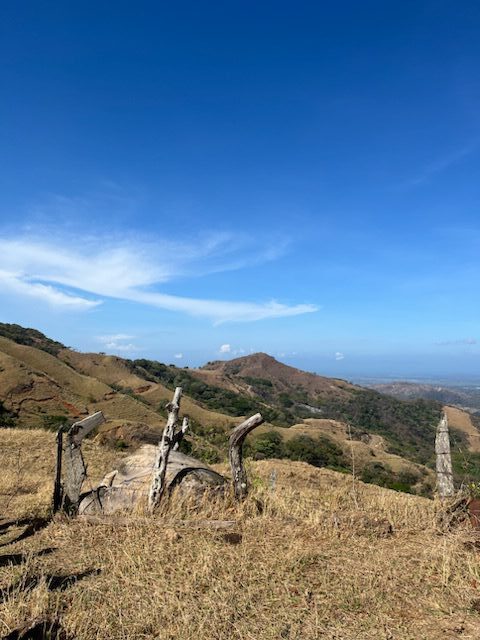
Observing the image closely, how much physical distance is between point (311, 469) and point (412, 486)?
13465 mm

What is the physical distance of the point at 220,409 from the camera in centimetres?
5541

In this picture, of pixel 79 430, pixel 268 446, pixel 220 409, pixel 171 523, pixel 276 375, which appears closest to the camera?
pixel 171 523

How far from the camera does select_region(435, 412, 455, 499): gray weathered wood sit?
24.5ft

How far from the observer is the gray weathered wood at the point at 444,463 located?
24.5 feet

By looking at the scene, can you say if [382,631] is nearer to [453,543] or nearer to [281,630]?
[281,630]

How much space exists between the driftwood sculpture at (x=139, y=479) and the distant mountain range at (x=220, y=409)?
222 centimetres

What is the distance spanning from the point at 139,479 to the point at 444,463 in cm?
553

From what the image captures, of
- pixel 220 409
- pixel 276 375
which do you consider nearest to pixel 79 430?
pixel 220 409

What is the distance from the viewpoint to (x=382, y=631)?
430cm

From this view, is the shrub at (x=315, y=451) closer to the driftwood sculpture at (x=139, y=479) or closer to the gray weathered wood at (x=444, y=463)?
the driftwood sculpture at (x=139, y=479)

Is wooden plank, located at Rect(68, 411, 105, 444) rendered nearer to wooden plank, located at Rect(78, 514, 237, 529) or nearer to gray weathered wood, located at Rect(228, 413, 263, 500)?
wooden plank, located at Rect(78, 514, 237, 529)

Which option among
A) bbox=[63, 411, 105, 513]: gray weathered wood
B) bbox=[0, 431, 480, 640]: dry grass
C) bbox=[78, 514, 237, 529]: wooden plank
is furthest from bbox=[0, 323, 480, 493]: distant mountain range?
bbox=[63, 411, 105, 513]: gray weathered wood

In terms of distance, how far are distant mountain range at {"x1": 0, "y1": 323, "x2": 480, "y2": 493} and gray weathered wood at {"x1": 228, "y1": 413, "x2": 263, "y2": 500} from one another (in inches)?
76.1

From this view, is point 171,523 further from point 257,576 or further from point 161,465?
point 257,576
